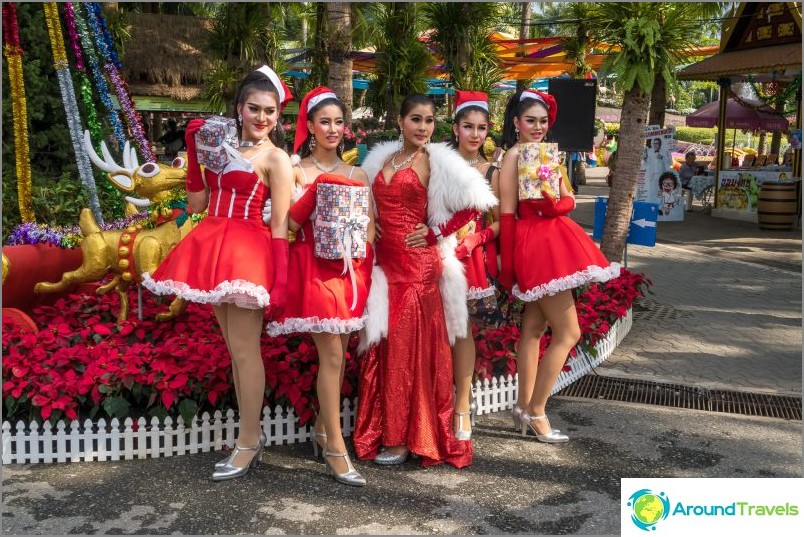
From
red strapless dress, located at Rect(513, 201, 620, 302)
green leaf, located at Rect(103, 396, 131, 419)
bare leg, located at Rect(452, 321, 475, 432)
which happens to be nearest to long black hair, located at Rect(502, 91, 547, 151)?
red strapless dress, located at Rect(513, 201, 620, 302)

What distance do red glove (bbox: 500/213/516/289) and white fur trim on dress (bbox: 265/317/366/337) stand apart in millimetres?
1044

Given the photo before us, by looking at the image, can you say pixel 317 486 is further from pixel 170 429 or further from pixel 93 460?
pixel 93 460

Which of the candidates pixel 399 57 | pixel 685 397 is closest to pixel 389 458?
pixel 685 397

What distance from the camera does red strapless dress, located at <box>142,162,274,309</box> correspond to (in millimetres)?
3666

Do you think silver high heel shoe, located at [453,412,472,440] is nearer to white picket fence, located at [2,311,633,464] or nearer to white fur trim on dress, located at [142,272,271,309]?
white picket fence, located at [2,311,633,464]

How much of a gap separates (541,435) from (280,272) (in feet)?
6.27

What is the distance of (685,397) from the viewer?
5.43 m

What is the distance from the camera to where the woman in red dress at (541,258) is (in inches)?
167

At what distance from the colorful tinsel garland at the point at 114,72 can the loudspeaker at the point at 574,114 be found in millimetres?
3933

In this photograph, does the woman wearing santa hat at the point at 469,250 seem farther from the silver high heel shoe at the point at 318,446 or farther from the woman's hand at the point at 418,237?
the silver high heel shoe at the point at 318,446

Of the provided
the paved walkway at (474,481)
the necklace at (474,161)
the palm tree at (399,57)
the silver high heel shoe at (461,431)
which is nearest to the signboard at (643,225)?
the paved walkway at (474,481)

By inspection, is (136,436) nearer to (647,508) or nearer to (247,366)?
(247,366)

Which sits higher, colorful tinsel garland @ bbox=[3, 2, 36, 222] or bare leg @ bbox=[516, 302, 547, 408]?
colorful tinsel garland @ bbox=[3, 2, 36, 222]

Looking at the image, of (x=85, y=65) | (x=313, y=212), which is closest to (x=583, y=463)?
(x=313, y=212)
